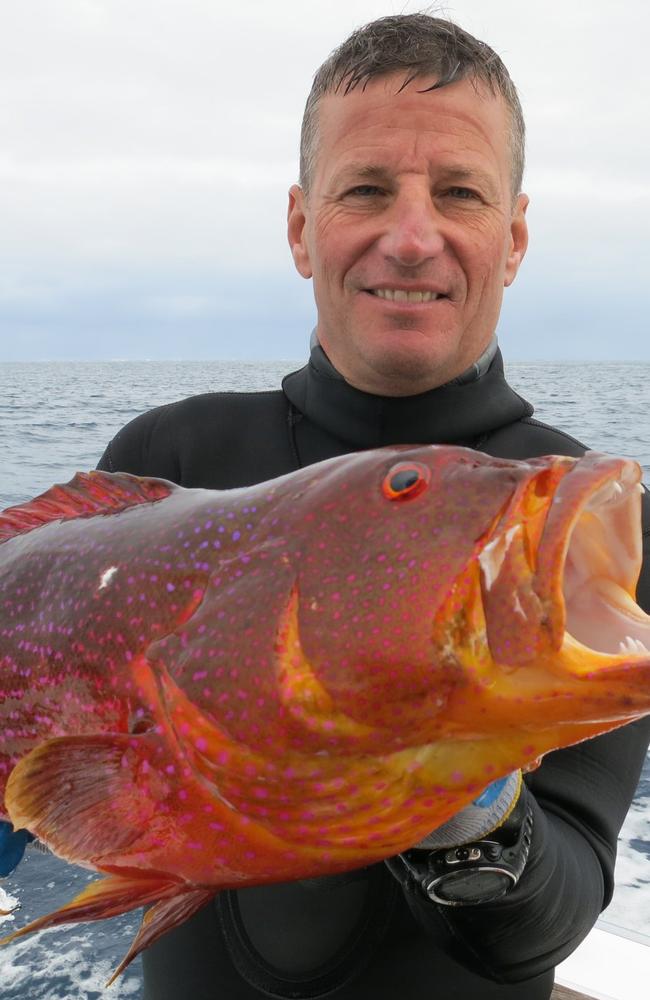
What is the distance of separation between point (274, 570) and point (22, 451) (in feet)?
69.1

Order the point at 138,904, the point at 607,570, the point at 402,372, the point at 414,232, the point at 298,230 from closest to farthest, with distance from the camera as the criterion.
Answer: the point at 607,570 → the point at 138,904 → the point at 414,232 → the point at 402,372 → the point at 298,230

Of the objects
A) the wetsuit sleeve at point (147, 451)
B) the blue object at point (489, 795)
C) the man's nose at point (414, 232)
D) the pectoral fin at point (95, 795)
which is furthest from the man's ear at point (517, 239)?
the pectoral fin at point (95, 795)

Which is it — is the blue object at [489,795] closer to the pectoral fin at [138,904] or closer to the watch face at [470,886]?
the watch face at [470,886]

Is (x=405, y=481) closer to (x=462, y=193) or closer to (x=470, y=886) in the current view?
(x=470, y=886)

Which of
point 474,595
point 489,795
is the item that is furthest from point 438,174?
point 489,795

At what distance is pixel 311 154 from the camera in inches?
117

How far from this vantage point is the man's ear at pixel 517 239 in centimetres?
300

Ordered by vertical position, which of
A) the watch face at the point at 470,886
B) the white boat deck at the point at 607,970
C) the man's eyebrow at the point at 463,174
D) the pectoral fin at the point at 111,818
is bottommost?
the white boat deck at the point at 607,970

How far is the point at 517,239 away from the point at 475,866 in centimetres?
222

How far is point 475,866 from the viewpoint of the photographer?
1.76m

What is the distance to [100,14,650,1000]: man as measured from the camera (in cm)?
256

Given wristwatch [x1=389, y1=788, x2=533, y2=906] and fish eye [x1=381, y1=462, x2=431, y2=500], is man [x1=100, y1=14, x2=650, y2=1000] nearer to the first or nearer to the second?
wristwatch [x1=389, y1=788, x2=533, y2=906]

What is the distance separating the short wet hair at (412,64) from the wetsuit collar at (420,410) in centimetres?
69

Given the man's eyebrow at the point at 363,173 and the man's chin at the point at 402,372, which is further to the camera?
the man's chin at the point at 402,372
